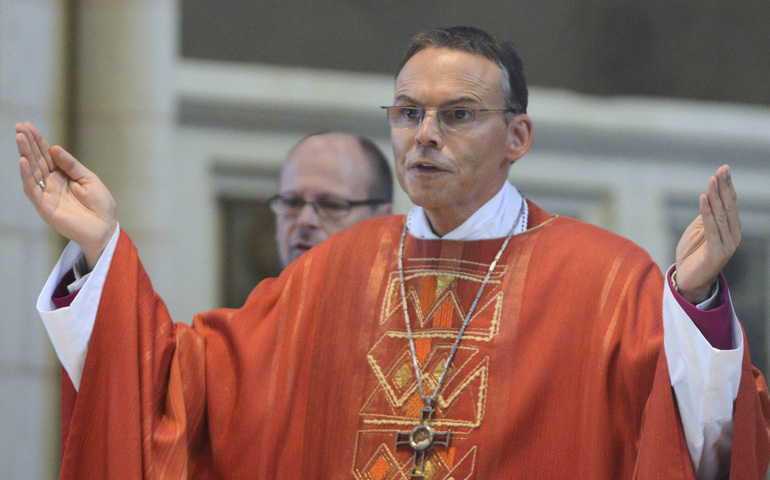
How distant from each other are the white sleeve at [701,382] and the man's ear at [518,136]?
30.3 inches

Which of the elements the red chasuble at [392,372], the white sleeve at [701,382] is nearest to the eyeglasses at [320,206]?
the red chasuble at [392,372]

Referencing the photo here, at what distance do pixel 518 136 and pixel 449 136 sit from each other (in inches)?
11.1

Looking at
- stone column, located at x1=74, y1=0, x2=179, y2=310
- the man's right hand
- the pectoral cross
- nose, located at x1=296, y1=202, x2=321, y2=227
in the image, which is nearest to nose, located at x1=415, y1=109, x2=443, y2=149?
the pectoral cross

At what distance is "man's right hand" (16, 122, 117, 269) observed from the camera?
2.99 metres

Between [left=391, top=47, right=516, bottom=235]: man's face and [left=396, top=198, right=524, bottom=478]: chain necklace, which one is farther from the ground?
[left=391, top=47, right=516, bottom=235]: man's face

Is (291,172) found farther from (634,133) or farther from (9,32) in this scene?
(634,133)

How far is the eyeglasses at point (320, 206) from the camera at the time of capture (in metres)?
4.29

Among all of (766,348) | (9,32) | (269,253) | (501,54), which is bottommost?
(766,348)

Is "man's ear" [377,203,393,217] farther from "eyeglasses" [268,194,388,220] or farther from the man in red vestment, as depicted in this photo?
the man in red vestment

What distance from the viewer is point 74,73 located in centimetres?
565

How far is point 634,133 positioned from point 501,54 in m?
3.19

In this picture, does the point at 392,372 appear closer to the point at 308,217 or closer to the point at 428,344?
the point at 428,344

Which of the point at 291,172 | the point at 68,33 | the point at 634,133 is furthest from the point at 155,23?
the point at 634,133

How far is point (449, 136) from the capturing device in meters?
3.15
